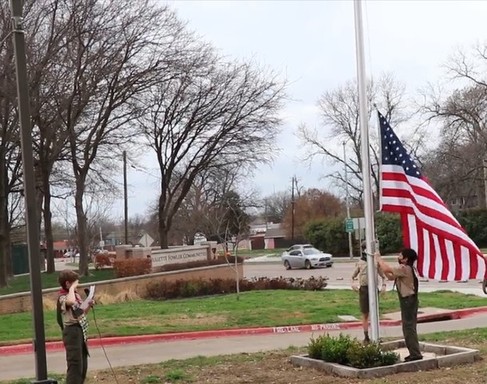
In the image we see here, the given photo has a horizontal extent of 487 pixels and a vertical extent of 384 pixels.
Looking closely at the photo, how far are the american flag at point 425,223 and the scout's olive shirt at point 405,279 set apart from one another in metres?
0.33

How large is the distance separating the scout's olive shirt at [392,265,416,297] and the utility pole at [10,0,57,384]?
14.6ft

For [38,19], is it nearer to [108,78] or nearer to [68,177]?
[108,78]

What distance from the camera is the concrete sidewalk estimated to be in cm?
1217

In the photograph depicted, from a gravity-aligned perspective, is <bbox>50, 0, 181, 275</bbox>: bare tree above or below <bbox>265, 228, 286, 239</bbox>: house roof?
above

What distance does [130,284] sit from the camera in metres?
27.6

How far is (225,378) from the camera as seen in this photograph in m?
9.48

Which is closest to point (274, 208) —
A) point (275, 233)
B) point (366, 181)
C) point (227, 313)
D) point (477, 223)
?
point (275, 233)

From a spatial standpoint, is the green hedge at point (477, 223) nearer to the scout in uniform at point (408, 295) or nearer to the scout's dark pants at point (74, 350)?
the scout in uniform at point (408, 295)

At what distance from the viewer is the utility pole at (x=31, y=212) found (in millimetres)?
8359

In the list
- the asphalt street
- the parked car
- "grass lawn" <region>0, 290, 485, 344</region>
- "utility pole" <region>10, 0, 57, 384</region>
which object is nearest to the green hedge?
the parked car

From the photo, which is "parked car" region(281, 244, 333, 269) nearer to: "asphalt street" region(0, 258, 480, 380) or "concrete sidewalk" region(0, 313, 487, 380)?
"asphalt street" region(0, 258, 480, 380)

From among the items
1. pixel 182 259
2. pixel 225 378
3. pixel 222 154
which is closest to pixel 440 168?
pixel 222 154

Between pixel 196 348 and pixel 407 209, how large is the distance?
20.2ft

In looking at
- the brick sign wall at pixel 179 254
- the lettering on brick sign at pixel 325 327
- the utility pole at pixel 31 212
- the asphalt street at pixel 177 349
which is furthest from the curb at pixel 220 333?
the brick sign wall at pixel 179 254
